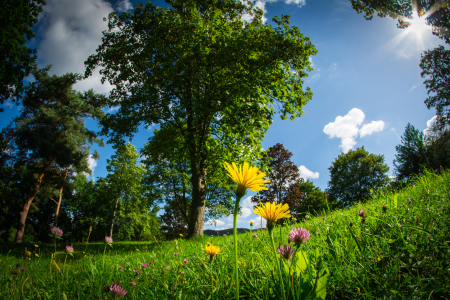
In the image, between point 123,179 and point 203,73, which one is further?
point 123,179

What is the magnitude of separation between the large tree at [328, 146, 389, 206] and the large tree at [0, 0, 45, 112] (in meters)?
34.9

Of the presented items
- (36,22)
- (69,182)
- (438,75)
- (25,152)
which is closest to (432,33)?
(438,75)

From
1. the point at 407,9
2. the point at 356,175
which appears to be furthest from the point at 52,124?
the point at 356,175

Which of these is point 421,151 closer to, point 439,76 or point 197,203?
point 439,76

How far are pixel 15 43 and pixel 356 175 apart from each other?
120 feet

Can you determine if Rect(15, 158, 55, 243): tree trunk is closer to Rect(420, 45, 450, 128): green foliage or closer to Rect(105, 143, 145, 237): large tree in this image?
Rect(105, 143, 145, 237): large tree

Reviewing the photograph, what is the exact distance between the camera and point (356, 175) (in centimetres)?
2808

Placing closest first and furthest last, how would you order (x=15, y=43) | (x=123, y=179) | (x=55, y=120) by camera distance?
(x=15, y=43) → (x=55, y=120) → (x=123, y=179)

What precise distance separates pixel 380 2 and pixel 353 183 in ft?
76.8

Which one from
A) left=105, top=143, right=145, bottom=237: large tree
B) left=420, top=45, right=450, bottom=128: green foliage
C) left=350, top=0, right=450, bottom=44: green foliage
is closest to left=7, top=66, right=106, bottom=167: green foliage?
left=105, top=143, right=145, bottom=237: large tree

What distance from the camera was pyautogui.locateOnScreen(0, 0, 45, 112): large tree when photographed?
1048 cm

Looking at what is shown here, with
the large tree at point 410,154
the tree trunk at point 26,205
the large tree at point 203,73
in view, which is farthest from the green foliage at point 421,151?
the tree trunk at point 26,205

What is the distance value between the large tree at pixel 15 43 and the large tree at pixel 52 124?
13.5 ft

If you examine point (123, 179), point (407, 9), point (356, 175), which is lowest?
point (123, 179)
